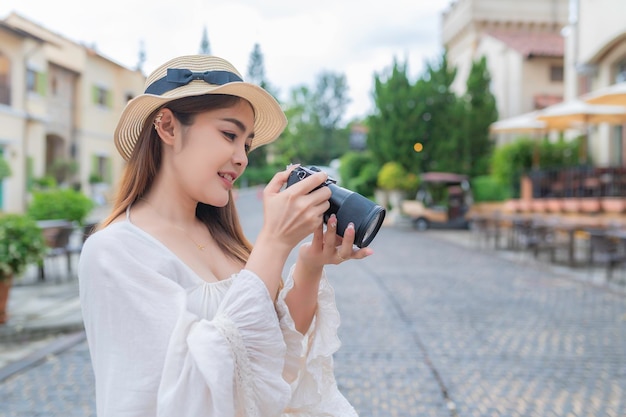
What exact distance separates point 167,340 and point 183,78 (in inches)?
21.9

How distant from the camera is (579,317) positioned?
287 inches

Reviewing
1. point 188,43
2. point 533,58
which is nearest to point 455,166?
point 533,58

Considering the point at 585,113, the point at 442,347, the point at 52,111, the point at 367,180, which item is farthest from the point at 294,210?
the point at 52,111

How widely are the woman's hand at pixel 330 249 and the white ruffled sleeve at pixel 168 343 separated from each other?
203mm

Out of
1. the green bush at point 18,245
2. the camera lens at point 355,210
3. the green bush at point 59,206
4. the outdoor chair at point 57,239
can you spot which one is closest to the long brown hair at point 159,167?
the camera lens at point 355,210

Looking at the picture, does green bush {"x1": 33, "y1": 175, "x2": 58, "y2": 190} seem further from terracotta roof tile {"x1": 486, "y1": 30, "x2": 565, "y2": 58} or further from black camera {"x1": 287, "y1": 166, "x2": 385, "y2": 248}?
black camera {"x1": 287, "y1": 166, "x2": 385, "y2": 248}

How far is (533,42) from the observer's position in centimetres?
3020

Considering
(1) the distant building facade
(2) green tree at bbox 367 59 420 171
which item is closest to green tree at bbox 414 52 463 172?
(2) green tree at bbox 367 59 420 171

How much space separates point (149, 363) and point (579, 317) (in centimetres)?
699

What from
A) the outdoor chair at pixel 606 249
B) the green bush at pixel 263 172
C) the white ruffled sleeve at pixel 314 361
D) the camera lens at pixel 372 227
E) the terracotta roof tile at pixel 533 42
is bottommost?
the outdoor chair at pixel 606 249

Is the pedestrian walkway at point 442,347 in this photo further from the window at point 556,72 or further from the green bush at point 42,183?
the window at point 556,72

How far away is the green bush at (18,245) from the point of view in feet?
22.2

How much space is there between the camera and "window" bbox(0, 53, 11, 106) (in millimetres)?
21781

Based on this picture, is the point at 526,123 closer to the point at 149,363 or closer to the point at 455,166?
the point at 455,166
